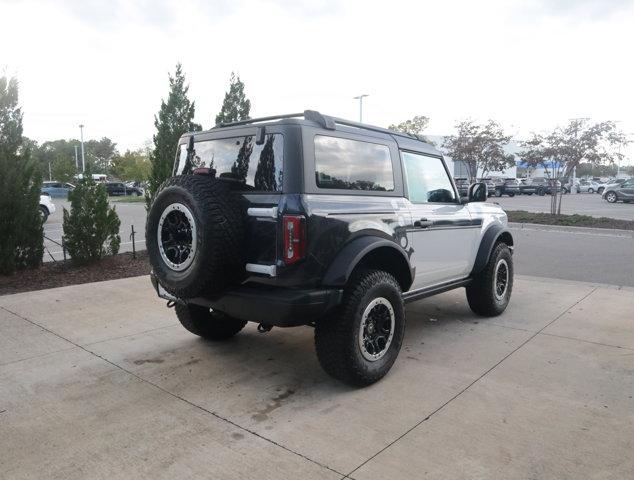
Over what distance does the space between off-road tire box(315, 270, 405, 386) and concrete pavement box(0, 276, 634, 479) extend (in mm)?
156

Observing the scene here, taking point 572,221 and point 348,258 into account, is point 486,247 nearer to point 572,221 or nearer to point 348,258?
point 348,258

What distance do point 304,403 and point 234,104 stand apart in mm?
8182

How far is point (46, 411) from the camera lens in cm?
326

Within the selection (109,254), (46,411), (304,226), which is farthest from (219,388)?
(109,254)

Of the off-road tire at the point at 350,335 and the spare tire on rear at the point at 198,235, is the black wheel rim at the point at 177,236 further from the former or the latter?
the off-road tire at the point at 350,335

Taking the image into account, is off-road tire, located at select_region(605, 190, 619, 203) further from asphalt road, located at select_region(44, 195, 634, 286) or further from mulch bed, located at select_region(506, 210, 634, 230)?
asphalt road, located at select_region(44, 195, 634, 286)

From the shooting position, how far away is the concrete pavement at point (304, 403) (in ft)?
8.76

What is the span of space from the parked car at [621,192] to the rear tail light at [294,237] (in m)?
30.5

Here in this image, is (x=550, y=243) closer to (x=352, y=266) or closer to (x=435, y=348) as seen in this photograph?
(x=435, y=348)

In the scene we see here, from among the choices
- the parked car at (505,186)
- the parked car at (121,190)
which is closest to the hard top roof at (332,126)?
the parked car at (505,186)

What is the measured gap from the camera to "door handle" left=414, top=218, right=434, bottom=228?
4270 mm

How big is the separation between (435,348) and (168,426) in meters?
2.46

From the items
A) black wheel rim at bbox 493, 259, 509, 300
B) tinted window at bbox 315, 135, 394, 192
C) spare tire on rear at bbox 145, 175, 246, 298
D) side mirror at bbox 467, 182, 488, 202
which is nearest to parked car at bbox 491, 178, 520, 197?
black wheel rim at bbox 493, 259, 509, 300

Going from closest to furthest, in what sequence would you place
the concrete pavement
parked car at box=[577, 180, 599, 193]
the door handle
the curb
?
the concrete pavement → the door handle → the curb → parked car at box=[577, 180, 599, 193]
